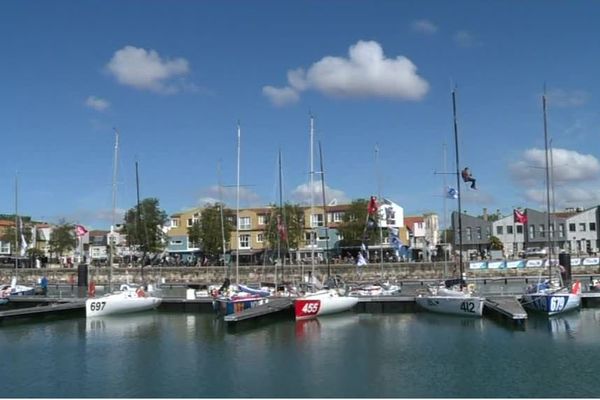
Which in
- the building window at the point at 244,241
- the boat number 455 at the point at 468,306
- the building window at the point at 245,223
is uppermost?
the building window at the point at 245,223

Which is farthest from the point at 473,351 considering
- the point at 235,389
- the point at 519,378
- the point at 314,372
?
the point at 235,389

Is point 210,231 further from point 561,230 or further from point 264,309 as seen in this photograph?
point 561,230

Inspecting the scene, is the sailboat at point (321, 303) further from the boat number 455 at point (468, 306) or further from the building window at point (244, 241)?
the building window at point (244, 241)

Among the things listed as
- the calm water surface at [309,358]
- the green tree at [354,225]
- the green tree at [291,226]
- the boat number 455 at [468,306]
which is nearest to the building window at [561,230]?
the green tree at [354,225]

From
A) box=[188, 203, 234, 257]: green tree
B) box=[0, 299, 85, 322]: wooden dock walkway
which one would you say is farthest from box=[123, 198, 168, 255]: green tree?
box=[0, 299, 85, 322]: wooden dock walkway

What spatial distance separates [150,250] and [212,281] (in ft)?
67.0

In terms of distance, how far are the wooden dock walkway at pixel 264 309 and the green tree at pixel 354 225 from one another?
5105cm

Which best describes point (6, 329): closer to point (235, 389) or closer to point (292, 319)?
point (292, 319)

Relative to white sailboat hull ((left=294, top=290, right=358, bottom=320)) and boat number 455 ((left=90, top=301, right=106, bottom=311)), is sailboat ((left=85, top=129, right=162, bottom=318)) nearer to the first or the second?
boat number 455 ((left=90, top=301, right=106, bottom=311))

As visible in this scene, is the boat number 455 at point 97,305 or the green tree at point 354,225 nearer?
the boat number 455 at point 97,305

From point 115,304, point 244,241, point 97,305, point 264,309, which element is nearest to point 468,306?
point 264,309

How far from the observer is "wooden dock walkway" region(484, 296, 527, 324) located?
127 feet

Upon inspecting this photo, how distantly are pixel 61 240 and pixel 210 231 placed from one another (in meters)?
37.1

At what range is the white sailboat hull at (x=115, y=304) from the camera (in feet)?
156
